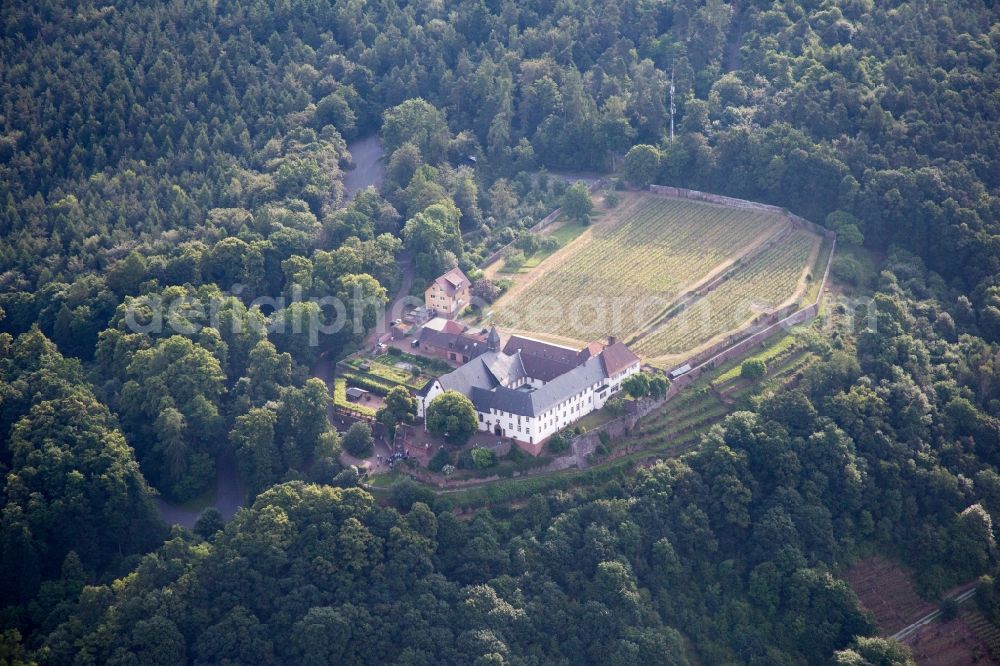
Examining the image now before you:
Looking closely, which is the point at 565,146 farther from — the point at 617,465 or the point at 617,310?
the point at 617,465

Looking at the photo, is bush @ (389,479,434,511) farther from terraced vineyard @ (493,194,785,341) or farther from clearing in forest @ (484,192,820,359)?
terraced vineyard @ (493,194,785,341)

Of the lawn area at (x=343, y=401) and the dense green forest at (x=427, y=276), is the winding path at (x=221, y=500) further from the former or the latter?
the lawn area at (x=343, y=401)

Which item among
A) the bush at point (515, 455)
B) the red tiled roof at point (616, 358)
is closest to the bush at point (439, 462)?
the bush at point (515, 455)

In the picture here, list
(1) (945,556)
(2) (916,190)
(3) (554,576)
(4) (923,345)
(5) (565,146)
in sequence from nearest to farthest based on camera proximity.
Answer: (3) (554,576)
(1) (945,556)
(4) (923,345)
(2) (916,190)
(5) (565,146)

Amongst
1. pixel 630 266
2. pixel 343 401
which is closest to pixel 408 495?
pixel 343 401

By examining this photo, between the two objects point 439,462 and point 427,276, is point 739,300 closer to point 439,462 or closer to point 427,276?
point 427,276

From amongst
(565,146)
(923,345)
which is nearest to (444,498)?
(923,345)
